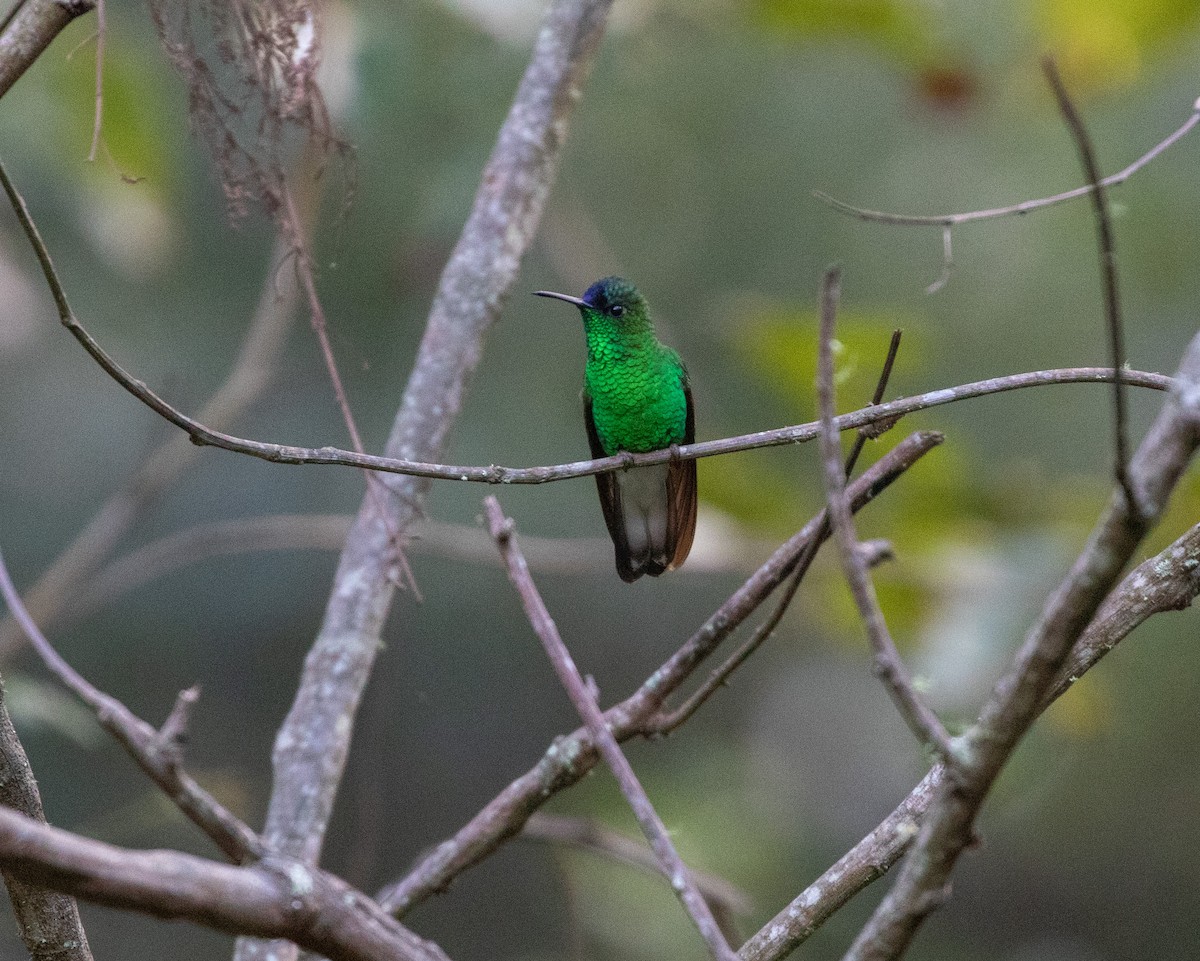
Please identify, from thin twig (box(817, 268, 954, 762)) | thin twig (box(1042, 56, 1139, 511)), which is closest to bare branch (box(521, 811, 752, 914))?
thin twig (box(817, 268, 954, 762))

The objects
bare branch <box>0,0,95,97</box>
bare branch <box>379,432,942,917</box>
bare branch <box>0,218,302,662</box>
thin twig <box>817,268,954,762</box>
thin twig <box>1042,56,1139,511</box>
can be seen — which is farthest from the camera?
bare branch <box>0,218,302,662</box>

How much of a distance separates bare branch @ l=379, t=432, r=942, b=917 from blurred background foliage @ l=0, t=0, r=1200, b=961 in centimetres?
275

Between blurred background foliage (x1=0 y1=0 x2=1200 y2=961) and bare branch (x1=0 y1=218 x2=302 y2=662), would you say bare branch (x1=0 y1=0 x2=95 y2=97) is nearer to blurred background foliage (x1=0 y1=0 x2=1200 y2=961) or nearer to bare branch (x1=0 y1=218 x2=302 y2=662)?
bare branch (x1=0 y1=218 x2=302 y2=662)

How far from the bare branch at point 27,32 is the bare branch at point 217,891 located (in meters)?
1.06

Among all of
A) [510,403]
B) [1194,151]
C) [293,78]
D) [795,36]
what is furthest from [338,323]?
[1194,151]

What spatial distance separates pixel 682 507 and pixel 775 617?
1966 millimetres

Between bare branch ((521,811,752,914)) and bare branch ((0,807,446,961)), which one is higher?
bare branch ((521,811,752,914))

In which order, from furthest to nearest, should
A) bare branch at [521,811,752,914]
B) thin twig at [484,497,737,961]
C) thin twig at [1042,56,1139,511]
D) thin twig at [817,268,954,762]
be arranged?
1. bare branch at [521,811,752,914]
2. thin twig at [484,497,737,961]
3. thin twig at [817,268,954,762]
4. thin twig at [1042,56,1139,511]

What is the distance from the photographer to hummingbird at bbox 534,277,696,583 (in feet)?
13.4

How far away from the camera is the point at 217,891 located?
4.07 ft

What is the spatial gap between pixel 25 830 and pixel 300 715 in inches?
63.6

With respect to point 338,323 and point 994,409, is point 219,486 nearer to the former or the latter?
point 338,323

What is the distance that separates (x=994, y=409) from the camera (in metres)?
8.05

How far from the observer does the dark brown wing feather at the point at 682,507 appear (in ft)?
13.2
